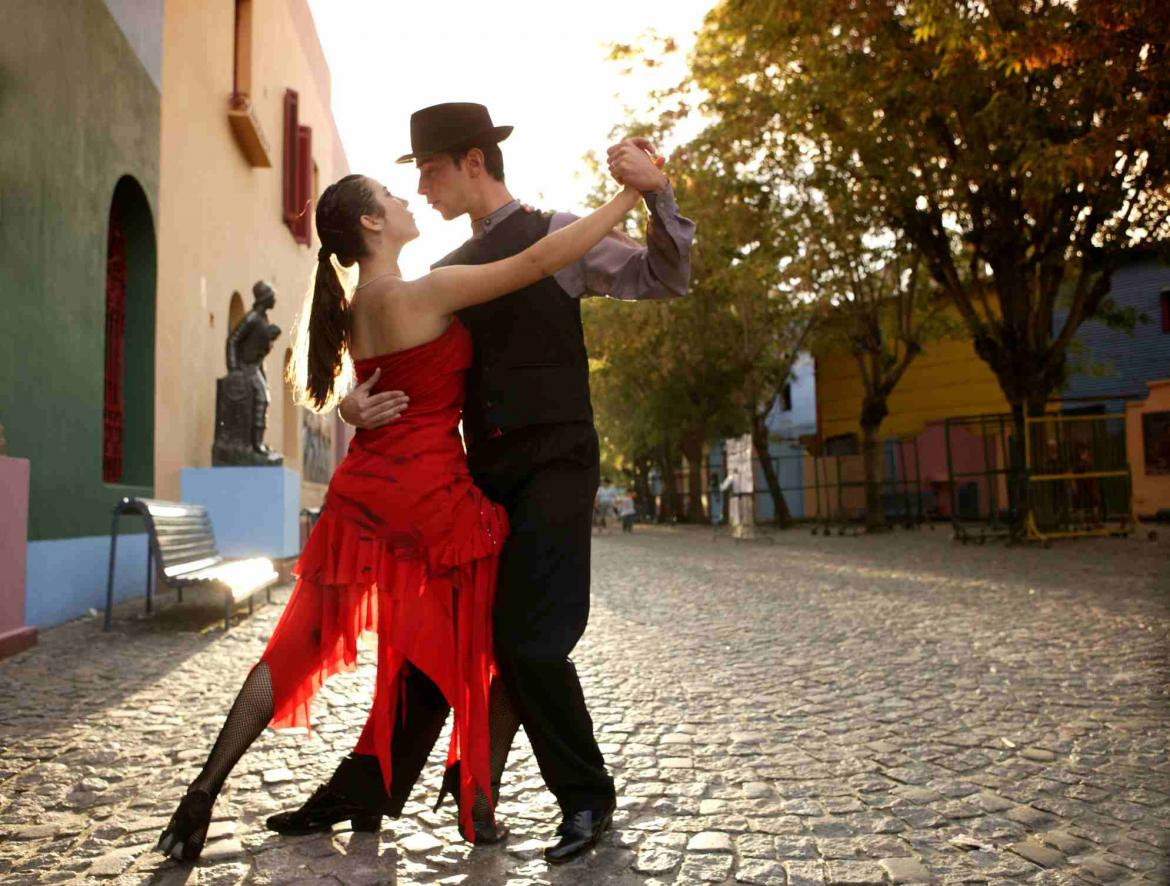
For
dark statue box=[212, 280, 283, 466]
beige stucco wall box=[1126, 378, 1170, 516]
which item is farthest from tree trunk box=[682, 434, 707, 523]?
dark statue box=[212, 280, 283, 466]

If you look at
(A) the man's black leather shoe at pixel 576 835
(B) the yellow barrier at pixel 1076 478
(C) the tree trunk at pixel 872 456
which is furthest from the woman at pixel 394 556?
(C) the tree trunk at pixel 872 456

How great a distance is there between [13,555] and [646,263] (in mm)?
5142

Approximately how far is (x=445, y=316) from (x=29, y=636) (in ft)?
16.7

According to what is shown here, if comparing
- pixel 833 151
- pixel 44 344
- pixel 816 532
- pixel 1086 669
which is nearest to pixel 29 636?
pixel 44 344

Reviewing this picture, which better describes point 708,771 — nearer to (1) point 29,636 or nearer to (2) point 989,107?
(1) point 29,636

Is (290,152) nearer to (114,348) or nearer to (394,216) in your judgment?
(114,348)

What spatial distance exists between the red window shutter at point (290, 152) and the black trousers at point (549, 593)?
16465mm

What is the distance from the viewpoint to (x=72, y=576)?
8.01 m

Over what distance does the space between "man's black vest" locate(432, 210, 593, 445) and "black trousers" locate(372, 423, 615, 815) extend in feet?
0.20

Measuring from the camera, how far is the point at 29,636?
656 centimetres

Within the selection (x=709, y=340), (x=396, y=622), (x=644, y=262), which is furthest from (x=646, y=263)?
(x=709, y=340)

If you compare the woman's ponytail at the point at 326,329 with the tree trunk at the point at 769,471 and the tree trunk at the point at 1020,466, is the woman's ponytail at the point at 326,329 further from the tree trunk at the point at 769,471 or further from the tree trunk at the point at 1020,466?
the tree trunk at the point at 769,471

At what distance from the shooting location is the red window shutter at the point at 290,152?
59.5 feet

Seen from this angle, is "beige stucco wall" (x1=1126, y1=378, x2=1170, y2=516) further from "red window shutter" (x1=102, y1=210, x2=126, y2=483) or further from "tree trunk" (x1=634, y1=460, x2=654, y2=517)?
"red window shutter" (x1=102, y1=210, x2=126, y2=483)
